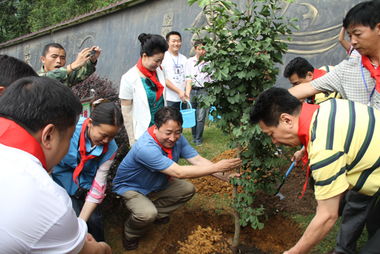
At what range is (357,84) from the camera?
2.37 m

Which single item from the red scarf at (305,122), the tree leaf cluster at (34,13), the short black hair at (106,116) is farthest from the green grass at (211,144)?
the tree leaf cluster at (34,13)

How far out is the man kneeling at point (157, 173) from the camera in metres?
2.91

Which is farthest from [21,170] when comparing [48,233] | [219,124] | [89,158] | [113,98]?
[113,98]

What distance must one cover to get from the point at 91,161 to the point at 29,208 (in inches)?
71.2

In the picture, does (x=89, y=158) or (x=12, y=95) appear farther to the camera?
(x=89, y=158)

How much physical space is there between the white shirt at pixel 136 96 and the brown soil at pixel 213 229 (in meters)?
1.07

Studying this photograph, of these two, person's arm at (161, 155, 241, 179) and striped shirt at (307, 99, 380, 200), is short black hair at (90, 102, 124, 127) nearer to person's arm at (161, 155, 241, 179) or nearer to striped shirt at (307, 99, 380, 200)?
person's arm at (161, 155, 241, 179)

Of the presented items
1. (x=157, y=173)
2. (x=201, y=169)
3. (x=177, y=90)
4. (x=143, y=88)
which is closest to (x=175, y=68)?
(x=177, y=90)

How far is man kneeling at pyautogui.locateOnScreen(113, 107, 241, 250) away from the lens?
2.91 metres

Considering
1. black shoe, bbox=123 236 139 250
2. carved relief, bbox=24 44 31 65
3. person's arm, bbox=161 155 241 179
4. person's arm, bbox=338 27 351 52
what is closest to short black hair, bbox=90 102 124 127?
person's arm, bbox=161 155 241 179

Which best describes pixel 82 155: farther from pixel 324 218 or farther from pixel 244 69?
pixel 324 218

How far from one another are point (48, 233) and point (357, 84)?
2.23 meters

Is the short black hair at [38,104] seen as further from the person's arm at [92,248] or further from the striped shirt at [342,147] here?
the striped shirt at [342,147]

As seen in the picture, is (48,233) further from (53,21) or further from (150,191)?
(53,21)
